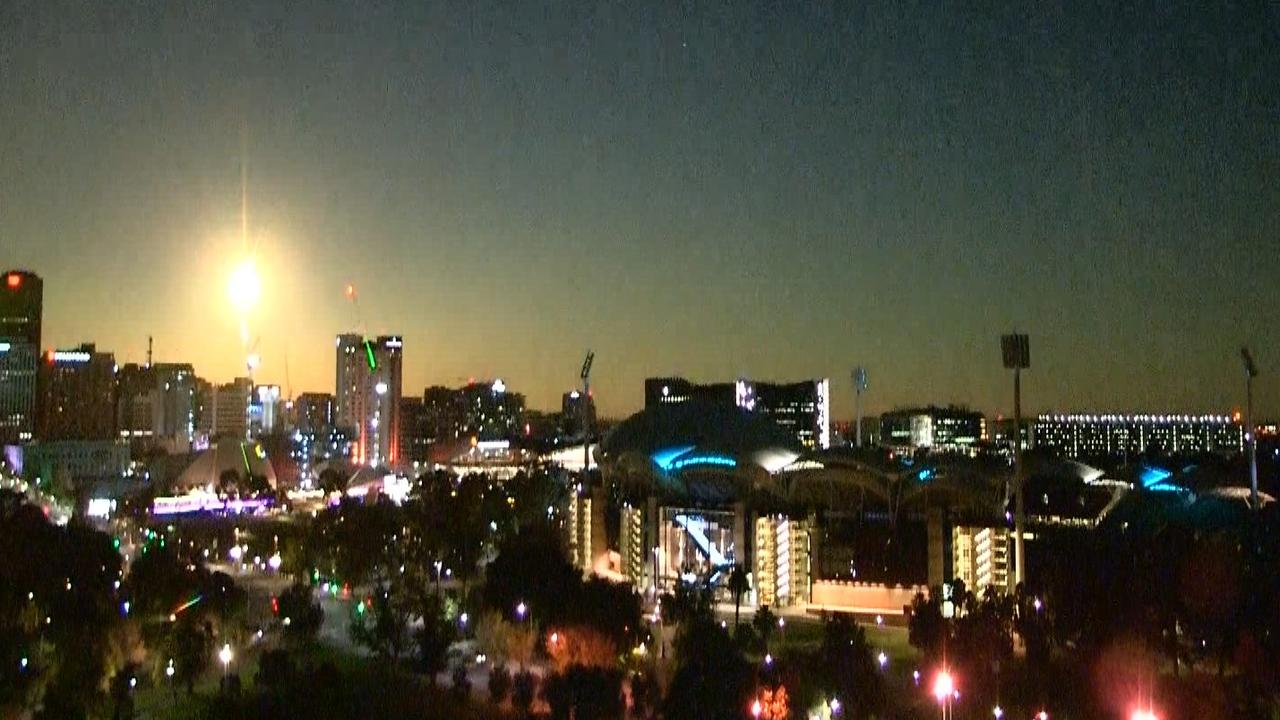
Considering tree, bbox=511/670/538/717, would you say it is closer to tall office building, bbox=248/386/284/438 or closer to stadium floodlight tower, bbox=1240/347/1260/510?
stadium floodlight tower, bbox=1240/347/1260/510

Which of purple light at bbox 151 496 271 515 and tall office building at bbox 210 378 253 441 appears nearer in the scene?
purple light at bbox 151 496 271 515

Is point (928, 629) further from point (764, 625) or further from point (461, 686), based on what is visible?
point (461, 686)

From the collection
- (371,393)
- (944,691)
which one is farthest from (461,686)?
(371,393)

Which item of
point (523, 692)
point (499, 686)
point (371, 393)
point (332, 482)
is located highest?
point (371, 393)

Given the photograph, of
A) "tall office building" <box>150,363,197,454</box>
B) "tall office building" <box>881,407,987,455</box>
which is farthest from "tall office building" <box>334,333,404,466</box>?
"tall office building" <box>881,407,987,455</box>

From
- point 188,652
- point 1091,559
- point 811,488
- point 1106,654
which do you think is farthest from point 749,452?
point 188,652

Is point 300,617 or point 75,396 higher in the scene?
point 75,396
